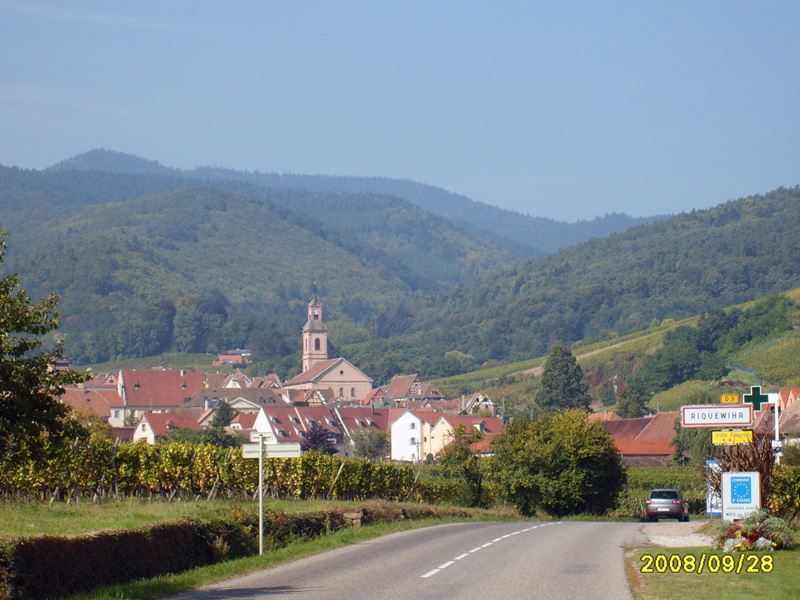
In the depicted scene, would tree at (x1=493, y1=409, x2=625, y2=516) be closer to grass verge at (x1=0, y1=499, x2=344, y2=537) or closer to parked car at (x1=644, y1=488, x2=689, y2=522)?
parked car at (x1=644, y1=488, x2=689, y2=522)

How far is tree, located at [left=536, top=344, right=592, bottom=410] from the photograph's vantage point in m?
134

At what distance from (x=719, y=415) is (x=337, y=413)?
340 feet

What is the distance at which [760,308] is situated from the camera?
179500 millimetres

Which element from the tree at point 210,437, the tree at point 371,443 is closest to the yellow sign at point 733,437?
the tree at point 210,437

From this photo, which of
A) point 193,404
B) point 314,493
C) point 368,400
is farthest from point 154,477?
point 368,400

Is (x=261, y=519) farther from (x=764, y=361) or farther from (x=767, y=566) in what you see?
(x=764, y=361)

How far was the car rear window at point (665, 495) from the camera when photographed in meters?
38.6

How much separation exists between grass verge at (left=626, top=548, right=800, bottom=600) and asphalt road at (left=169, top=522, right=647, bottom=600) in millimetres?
394

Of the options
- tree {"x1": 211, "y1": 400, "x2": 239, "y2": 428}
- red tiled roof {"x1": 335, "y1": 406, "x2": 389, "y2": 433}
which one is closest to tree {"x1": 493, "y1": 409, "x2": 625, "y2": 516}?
tree {"x1": 211, "y1": 400, "x2": 239, "y2": 428}

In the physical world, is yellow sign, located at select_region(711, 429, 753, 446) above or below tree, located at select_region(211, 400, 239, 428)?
above

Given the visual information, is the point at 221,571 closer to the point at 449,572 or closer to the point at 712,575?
the point at 449,572

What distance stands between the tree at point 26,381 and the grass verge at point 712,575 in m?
9.00

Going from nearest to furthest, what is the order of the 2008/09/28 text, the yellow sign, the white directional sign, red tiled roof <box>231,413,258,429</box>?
the 2008/09/28 text
the yellow sign
the white directional sign
red tiled roof <box>231,413,258,429</box>

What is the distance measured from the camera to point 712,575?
1662cm
